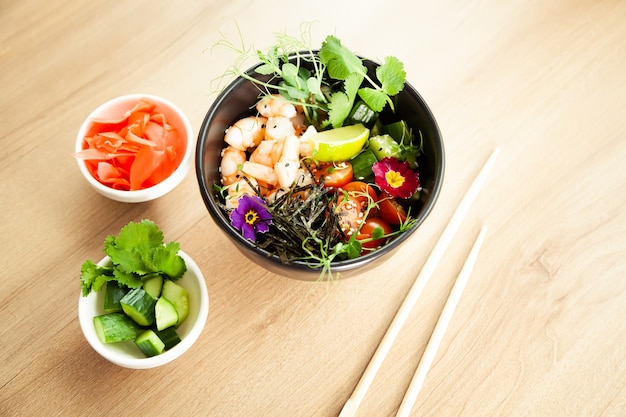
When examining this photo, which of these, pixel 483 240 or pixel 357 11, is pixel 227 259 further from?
pixel 357 11

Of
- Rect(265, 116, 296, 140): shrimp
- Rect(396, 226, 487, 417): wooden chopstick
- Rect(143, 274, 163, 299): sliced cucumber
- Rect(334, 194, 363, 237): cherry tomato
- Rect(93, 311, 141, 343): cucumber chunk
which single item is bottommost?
Rect(93, 311, 141, 343): cucumber chunk

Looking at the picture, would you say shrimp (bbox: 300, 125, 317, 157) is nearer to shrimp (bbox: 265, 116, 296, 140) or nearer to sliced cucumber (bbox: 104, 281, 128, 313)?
shrimp (bbox: 265, 116, 296, 140)

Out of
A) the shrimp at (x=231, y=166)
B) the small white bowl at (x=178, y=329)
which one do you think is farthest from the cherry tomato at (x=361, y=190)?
the small white bowl at (x=178, y=329)

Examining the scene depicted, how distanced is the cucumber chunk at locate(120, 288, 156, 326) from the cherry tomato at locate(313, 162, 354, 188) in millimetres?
403

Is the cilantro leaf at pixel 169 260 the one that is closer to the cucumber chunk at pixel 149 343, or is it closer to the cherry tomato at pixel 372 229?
the cucumber chunk at pixel 149 343

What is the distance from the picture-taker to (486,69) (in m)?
1.42

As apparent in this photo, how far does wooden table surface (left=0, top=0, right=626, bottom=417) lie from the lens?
1141 mm

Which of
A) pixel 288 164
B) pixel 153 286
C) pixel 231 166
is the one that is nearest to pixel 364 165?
pixel 288 164

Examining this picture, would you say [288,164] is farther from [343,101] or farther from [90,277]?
[90,277]

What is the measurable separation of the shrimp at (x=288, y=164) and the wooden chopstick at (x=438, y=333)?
44 cm

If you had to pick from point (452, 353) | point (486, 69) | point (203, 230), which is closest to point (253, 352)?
point (203, 230)

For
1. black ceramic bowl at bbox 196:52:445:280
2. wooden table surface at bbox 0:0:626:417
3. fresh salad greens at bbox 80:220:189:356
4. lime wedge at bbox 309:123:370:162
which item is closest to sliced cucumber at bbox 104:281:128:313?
fresh salad greens at bbox 80:220:189:356

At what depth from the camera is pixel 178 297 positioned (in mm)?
1087

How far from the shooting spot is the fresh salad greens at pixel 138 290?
103 cm
